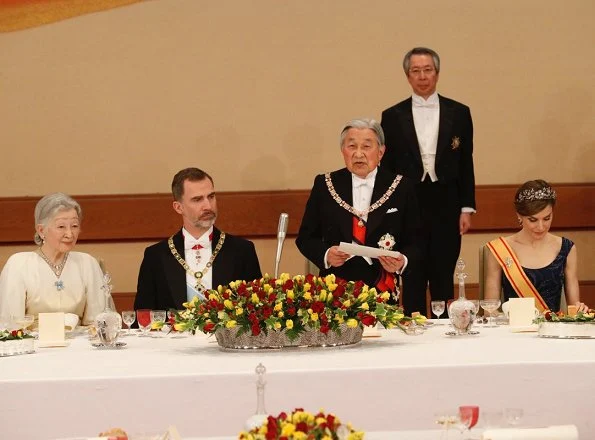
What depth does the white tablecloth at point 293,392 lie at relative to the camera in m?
2.76

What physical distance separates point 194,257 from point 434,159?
1452mm

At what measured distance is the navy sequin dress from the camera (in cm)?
450

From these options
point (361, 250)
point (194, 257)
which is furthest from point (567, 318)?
point (194, 257)

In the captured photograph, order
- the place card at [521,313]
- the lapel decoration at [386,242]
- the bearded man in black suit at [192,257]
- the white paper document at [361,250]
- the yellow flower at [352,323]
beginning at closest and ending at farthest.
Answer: the yellow flower at [352,323] < the place card at [521,313] < the white paper document at [361,250] < the bearded man in black suit at [192,257] < the lapel decoration at [386,242]

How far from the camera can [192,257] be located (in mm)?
4430

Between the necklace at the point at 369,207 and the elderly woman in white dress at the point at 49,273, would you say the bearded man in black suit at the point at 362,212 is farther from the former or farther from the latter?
the elderly woman in white dress at the point at 49,273

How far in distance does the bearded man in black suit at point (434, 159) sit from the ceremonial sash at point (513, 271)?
2.63 ft

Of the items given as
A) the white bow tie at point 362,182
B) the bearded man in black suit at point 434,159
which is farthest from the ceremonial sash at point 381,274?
the bearded man in black suit at point 434,159

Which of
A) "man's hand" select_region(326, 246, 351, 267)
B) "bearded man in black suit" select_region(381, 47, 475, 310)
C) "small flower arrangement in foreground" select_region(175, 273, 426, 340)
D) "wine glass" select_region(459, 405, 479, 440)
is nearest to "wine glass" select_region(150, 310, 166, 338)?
"small flower arrangement in foreground" select_region(175, 273, 426, 340)

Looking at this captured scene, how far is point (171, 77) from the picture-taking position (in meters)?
6.34

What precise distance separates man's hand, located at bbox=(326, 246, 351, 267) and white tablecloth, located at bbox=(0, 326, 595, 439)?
1.41 metres

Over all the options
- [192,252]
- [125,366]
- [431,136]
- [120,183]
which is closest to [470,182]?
[431,136]

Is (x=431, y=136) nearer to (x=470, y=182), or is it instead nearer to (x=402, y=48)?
(x=470, y=182)

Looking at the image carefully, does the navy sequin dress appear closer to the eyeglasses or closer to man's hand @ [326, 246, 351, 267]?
man's hand @ [326, 246, 351, 267]
